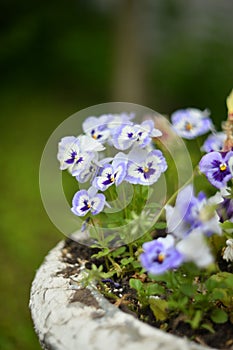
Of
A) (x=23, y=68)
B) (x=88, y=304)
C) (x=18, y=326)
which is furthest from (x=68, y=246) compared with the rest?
(x=23, y=68)

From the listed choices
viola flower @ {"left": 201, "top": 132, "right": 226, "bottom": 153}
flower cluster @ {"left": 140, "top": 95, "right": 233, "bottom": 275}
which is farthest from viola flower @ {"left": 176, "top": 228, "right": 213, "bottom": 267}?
viola flower @ {"left": 201, "top": 132, "right": 226, "bottom": 153}

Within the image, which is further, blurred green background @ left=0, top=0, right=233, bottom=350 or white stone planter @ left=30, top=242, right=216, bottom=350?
blurred green background @ left=0, top=0, right=233, bottom=350

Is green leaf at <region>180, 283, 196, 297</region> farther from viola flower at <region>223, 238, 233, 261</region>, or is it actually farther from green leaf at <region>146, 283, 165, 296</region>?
viola flower at <region>223, 238, 233, 261</region>

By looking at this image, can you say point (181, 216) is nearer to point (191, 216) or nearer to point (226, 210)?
point (191, 216)

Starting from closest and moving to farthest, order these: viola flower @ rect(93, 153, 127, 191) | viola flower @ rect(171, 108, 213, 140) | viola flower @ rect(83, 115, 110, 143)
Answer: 1. viola flower @ rect(93, 153, 127, 191)
2. viola flower @ rect(83, 115, 110, 143)
3. viola flower @ rect(171, 108, 213, 140)

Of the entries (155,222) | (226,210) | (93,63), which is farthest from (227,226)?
(93,63)

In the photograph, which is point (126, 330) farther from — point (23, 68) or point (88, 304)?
point (23, 68)

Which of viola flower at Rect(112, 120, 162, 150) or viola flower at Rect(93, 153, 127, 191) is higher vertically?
viola flower at Rect(112, 120, 162, 150)
